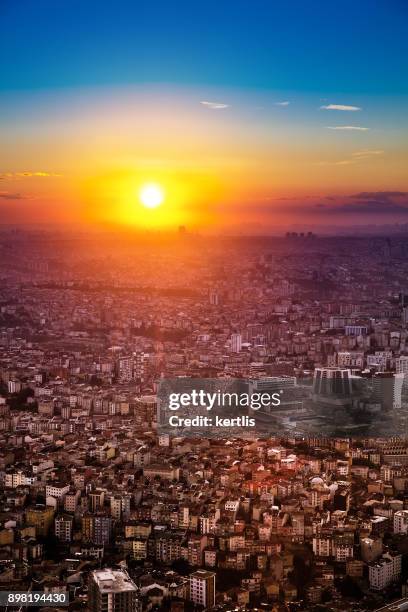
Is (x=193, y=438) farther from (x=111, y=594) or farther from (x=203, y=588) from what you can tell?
(x=111, y=594)

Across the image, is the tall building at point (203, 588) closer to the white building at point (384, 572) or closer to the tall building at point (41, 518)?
the white building at point (384, 572)

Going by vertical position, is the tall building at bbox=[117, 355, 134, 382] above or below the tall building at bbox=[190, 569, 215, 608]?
above

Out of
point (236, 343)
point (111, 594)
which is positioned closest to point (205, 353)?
point (236, 343)

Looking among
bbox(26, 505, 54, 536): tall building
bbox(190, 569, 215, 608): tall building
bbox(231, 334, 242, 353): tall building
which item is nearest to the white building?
bbox(190, 569, 215, 608): tall building

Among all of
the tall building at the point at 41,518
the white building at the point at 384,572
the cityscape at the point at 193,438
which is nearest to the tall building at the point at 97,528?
the cityscape at the point at 193,438

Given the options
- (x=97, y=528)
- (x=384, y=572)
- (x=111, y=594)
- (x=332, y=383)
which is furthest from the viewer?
(x=332, y=383)

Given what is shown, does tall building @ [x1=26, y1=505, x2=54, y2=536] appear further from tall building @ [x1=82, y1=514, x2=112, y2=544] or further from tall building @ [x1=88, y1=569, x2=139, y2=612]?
tall building @ [x1=88, y1=569, x2=139, y2=612]
